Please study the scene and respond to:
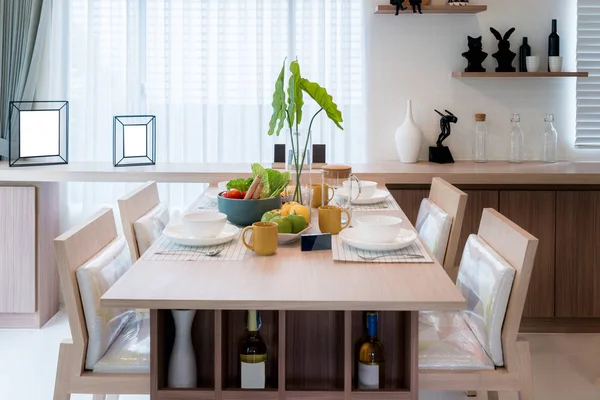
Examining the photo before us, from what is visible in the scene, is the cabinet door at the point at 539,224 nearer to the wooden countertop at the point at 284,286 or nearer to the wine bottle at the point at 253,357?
the wooden countertop at the point at 284,286

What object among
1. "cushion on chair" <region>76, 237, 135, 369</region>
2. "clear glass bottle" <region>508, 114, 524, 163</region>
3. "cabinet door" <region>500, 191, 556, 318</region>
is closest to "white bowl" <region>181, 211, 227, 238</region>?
"cushion on chair" <region>76, 237, 135, 369</region>

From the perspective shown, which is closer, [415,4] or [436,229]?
[436,229]

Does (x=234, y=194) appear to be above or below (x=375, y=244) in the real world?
above

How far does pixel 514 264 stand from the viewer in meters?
1.91

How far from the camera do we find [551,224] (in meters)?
3.65

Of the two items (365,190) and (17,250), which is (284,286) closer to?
(365,190)

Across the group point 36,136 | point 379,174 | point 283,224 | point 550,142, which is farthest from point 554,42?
point 36,136

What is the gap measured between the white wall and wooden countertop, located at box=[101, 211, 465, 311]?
91.6 inches

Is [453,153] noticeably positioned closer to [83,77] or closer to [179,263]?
[83,77]

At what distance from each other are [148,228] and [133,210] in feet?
0.29

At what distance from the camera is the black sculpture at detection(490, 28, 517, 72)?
399 centimetres

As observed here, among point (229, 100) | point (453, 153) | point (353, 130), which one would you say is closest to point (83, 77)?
point (229, 100)

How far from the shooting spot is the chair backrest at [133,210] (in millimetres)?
2486

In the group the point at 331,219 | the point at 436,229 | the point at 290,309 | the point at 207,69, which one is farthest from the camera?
the point at 207,69
